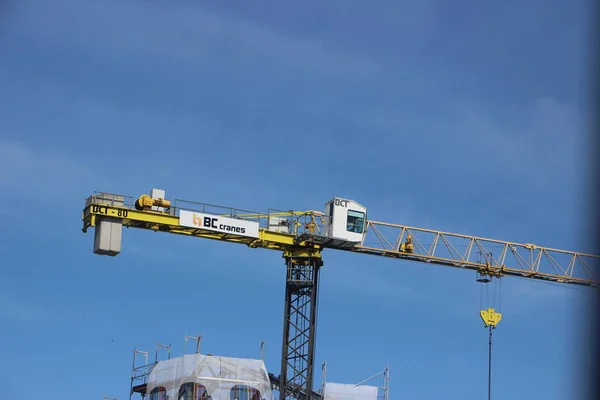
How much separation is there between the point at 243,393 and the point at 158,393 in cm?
843

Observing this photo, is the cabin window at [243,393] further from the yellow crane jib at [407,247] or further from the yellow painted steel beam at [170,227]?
the yellow crane jib at [407,247]

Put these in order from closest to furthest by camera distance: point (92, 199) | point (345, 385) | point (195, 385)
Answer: point (92, 199), point (195, 385), point (345, 385)

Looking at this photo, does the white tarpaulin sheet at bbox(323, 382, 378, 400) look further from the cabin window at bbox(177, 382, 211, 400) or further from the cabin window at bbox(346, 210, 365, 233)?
the cabin window at bbox(346, 210, 365, 233)

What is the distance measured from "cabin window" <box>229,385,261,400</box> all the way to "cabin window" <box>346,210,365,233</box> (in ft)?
62.1

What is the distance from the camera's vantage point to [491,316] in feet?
342

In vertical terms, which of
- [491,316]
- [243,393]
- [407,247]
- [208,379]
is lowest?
[243,393]

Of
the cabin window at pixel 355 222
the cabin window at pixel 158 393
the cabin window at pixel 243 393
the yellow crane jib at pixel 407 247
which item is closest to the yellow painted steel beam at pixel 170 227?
the cabin window at pixel 355 222

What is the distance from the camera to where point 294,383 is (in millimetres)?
93625

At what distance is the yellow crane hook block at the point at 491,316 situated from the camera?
103938 millimetres

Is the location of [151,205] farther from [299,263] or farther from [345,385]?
[345,385]

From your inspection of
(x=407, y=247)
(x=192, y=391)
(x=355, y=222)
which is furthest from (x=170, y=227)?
(x=407, y=247)

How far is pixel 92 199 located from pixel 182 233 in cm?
932

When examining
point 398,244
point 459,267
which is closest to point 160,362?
point 398,244

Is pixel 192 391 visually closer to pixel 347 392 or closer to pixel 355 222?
pixel 347 392
